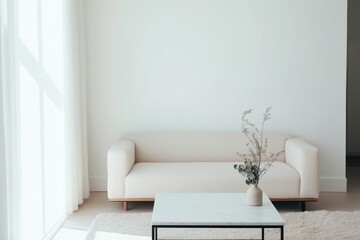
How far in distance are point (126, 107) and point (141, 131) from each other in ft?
1.05

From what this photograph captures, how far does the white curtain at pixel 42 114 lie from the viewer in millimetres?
3131

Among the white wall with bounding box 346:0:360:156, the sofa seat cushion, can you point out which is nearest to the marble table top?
the sofa seat cushion

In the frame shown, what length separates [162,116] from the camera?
18.7ft

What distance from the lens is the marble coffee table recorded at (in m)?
3.19

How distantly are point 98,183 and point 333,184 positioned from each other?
2.67 meters

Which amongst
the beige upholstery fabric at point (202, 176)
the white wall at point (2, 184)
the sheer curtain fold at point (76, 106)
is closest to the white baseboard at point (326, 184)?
the sheer curtain fold at point (76, 106)

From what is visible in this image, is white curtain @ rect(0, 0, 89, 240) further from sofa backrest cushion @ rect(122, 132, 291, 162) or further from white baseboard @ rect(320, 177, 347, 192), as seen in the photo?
white baseboard @ rect(320, 177, 347, 192)

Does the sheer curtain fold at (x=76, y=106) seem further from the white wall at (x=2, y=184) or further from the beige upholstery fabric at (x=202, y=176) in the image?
the white wall at (x=2, y=184)

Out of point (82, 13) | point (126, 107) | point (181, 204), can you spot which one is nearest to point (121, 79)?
point (126, 107)

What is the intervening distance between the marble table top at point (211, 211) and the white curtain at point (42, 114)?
38.7 inches

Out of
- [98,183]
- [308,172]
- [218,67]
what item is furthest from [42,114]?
[308,172]

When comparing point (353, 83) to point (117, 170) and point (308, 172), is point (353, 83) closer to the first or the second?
point (308, 172)

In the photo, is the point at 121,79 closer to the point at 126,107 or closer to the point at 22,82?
the point at 126,107

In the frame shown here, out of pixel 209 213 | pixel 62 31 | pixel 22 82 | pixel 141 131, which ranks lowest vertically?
pixel 209 213
